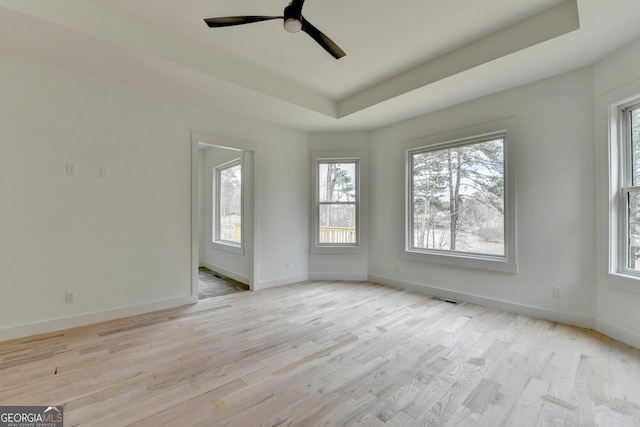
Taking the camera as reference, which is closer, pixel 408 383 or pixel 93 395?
pixel 93 395

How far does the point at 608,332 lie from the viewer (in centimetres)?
268

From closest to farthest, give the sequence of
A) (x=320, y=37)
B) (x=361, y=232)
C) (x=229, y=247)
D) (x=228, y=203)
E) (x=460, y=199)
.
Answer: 1. (x=320, y=37)
2. (x=460, y=199)
3. (x=361, y=232)
4. (x=229, y=247)
5. (x=228, y=203)

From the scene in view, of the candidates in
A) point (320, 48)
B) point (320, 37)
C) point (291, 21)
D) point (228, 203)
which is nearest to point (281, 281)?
point (228, 203)

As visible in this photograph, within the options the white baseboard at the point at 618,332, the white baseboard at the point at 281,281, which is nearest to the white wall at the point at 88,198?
the white baseboard at the point at 281,281

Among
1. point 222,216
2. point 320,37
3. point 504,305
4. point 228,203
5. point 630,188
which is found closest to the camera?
point 320,37

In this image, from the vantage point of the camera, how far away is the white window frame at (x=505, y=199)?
132 inches

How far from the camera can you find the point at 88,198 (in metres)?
3.00

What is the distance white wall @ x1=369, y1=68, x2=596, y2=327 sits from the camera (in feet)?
9.43

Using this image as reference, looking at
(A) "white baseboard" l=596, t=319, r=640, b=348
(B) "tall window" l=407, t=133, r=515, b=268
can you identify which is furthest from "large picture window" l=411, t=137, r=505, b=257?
(A) "white baseboard" l=596, t=319, r=640, b=348

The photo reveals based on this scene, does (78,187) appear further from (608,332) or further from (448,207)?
(608,332)

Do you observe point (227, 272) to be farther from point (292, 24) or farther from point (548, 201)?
point (548, 201)

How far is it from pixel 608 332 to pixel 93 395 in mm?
4362

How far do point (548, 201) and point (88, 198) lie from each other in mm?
5053

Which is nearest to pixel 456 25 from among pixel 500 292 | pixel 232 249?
pixel 500 292
